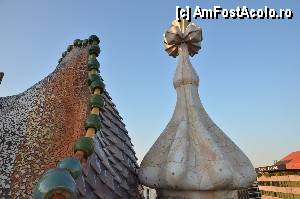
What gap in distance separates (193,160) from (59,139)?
1.19m

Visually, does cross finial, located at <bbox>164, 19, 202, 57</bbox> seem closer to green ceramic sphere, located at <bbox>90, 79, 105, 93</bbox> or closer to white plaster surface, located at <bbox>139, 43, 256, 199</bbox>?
white plaster surface, located at <bbox>139, 43, 256, 199</bbox>

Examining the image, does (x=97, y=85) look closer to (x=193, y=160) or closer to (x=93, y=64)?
(x=93, y=64)

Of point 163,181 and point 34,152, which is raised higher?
point 34,152

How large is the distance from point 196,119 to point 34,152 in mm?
1555

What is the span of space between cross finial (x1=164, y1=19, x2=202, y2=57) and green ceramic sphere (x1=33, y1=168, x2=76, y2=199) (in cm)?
272

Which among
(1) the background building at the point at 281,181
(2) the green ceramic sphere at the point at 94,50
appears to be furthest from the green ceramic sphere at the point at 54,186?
(1) the background building at the point at 281,181

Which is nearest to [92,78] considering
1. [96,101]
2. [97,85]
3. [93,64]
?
[97,85]

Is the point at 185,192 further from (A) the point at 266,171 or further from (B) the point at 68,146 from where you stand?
(A) the point at 266,171

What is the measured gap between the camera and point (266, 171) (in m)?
53.2

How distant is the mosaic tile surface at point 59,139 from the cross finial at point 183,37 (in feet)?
3.34

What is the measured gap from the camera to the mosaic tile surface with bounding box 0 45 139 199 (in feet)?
8.17

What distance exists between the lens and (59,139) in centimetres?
281

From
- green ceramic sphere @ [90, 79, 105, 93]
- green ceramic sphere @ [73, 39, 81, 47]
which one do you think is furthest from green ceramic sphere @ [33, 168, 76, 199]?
green ceramic sphere @ [73, 39, 81, 47]

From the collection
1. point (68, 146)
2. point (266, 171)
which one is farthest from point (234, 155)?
point (266, 171)
